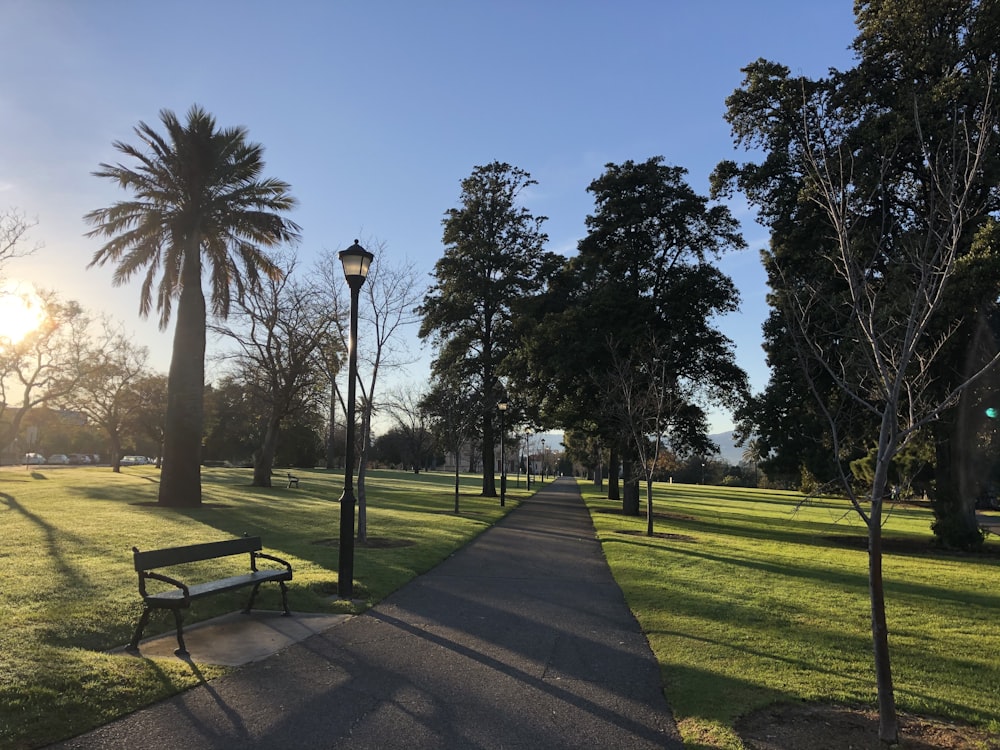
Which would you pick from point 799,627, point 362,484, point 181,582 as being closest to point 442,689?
point 181,582

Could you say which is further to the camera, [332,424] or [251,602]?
[332,424]

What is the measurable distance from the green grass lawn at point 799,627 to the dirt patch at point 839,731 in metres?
0.16

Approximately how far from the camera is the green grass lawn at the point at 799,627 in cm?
525

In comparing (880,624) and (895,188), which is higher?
(895,188)

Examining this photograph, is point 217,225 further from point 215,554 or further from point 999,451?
point 999,451

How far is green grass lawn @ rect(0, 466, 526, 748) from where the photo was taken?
4.79 meters

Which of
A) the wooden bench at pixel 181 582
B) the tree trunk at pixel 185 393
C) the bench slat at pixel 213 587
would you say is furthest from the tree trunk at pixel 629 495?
the wooden bench at pixel 181 582

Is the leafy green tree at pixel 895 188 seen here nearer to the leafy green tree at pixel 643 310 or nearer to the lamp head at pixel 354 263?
the leafy green tree at pixel 643 310

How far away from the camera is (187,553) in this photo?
7.04m

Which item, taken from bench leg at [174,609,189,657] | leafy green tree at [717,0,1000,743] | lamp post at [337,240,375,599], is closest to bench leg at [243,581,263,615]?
lamp post at [337,240,375,599]

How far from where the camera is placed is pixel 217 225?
2122cm

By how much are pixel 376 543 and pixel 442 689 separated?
915 cm

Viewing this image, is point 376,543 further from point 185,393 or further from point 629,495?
point 629,495

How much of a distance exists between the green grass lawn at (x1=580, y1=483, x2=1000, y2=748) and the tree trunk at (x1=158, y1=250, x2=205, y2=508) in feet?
45.1
